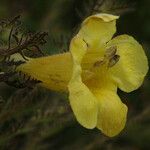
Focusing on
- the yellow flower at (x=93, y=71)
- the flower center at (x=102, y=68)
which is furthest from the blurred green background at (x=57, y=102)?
the flower center at (x=102, y=68)

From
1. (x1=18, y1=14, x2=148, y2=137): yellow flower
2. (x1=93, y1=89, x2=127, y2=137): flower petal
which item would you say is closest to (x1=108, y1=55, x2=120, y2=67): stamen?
(x1=18, y1=14, x2=148, y2=137): yellow flower

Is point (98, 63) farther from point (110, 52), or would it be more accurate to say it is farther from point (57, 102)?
point (57, 102)

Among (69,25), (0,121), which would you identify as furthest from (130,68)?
(69,25)

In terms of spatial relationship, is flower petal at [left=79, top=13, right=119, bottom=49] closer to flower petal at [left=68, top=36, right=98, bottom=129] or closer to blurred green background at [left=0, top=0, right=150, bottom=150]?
flower petal at [left=68, top=36, right=98, bottom=129]

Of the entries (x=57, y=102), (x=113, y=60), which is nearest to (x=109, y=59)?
(x=113, y=60)

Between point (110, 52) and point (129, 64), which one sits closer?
point (110, 52)

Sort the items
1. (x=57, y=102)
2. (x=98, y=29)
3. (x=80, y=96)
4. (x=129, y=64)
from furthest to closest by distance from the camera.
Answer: (x=57, y=102)
(x=129, y=64)
(x=98, y=29)
(x=80, y=96)

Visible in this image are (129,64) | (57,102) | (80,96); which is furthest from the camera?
(57,102)
